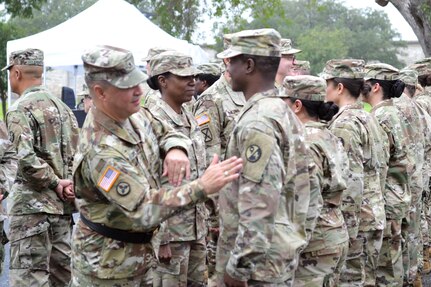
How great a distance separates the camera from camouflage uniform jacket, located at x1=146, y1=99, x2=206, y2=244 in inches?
212

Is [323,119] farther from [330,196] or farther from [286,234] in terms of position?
[286,234]

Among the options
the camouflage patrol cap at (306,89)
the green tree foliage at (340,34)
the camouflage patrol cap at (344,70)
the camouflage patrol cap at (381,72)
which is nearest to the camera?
the camouflage patrol cap at (306,89)

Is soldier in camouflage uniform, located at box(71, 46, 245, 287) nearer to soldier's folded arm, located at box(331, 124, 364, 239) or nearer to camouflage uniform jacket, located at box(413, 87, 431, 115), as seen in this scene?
soldier's folded arm, located at box(331, 124, 364, 239)

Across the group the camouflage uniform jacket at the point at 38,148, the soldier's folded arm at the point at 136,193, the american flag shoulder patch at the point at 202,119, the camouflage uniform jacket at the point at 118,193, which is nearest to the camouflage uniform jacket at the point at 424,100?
the american flag shoulder patch at the point at 202,119

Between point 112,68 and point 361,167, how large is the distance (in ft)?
8.92

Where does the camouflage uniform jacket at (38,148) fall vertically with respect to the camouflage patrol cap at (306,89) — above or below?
below

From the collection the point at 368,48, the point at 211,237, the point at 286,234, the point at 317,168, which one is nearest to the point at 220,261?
the point at 286,234

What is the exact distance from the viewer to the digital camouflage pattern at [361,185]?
5.76 metres

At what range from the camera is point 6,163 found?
526cm

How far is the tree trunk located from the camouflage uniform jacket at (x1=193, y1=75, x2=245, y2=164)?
8452mm

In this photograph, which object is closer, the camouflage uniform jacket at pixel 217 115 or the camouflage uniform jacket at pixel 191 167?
the camouflage uniform jacket at pixel 191 167

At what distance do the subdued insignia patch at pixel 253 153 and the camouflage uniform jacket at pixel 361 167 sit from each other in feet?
7.34

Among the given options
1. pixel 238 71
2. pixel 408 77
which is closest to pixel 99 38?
pixel 408 77

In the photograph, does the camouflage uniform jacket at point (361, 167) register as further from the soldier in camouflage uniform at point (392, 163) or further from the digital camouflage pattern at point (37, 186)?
the digital camouflage pattern at point (37, 186)
